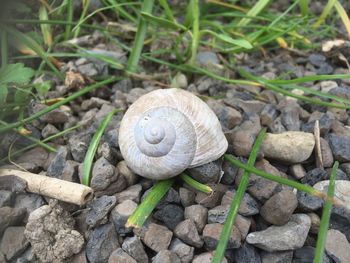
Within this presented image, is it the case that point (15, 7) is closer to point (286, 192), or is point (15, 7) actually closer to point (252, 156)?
point (252, 156)

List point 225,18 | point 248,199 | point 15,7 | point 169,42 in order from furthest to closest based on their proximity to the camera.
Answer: point 225,18 → point 169,42 → point 15,7 → point 248,199

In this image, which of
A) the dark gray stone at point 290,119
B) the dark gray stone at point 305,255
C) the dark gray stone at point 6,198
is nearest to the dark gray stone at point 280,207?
the dark gray stone at point 305,255

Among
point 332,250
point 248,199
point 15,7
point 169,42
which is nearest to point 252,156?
point 248,199

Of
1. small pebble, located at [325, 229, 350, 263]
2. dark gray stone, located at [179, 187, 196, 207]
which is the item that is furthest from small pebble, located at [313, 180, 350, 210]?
dark gray stone, located at [179, 187, 196, 207]

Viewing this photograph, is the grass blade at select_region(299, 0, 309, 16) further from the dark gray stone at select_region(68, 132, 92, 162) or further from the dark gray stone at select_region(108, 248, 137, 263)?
the dark gray stone at select_region(108, 248, 137, 263)

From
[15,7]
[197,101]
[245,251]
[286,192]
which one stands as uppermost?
[15,7]

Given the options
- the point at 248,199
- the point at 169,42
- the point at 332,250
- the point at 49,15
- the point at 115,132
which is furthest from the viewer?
the point at 169,42

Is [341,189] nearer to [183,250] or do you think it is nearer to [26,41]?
[183,250]

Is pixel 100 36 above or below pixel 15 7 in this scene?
below
